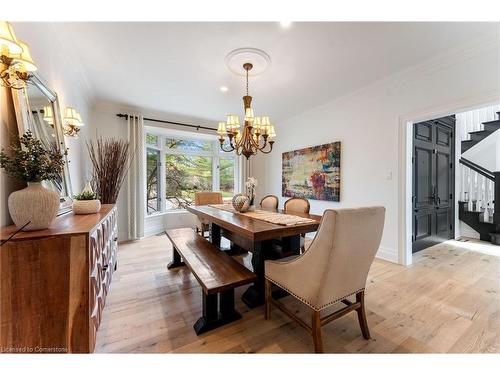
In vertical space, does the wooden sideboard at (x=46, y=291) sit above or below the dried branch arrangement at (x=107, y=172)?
below

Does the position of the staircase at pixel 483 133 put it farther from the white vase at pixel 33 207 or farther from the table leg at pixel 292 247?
the white vase at pixel 33 207

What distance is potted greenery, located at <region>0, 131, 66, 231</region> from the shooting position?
109 cm

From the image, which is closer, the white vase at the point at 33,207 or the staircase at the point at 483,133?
the white vase at the point at 33,207

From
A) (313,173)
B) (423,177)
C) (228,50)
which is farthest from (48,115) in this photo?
(423,177)

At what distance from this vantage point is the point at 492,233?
3656mm

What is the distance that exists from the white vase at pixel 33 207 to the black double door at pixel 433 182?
13.1ft

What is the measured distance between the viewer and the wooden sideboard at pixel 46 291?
3.24 feet

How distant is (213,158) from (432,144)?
4.28 meters

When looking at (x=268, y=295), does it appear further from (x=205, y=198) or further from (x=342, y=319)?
(x=205, y=198)

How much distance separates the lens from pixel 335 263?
118 centimetres

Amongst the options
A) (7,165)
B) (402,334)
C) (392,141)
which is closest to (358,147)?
(392,141)

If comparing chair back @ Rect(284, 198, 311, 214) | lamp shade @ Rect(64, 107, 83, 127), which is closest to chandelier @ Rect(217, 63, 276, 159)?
chair back @ Rect(284, 198, 311, 214)

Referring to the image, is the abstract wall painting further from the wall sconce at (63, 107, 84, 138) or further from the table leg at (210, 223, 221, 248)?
the wall sconce at (63, 107, 84, 138)

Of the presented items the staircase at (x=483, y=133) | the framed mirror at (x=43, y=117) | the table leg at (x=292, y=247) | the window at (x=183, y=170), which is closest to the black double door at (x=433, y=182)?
the staircase at (x=483, y=133)
